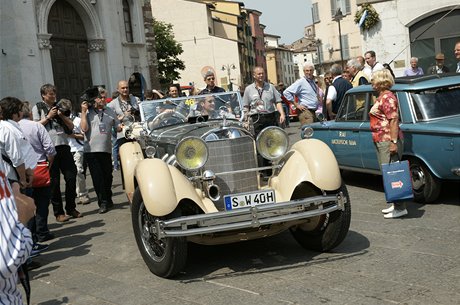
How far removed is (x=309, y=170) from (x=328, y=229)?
581 mm

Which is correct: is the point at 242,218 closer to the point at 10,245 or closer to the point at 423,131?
the point at 10,245

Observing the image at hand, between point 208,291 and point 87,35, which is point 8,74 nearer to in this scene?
point 87,35

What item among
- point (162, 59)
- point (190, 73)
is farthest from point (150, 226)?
point (190, 73)

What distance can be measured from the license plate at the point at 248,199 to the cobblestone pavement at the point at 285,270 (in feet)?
1.94

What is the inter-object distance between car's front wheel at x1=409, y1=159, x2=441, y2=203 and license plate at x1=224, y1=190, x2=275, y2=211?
103 inches

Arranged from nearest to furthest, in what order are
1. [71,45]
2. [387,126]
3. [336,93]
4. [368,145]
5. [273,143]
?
[273,143]
[387,126]
[368,145]
[336,93]
[71,45]

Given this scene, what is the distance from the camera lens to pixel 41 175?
6.45m

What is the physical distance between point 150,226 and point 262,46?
90509 mm

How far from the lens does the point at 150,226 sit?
4.83 metres

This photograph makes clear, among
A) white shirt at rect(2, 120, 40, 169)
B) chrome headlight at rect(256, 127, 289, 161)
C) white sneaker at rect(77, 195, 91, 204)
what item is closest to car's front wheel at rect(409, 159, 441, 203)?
chrome headlight at rect(256, 127, 289, 161)

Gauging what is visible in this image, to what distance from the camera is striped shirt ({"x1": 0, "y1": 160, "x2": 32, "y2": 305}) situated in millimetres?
1937

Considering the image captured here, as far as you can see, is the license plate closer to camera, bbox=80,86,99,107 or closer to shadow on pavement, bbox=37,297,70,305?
→ shadow on pavement, bbox=37,297,70,305

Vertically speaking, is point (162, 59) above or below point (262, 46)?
below

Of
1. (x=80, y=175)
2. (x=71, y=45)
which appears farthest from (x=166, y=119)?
(x=71, y=45)
